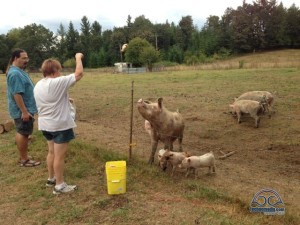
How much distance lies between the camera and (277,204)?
527 centimetres

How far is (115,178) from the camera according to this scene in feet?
18.5

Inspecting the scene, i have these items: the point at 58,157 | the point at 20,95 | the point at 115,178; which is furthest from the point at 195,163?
the point at 20,95

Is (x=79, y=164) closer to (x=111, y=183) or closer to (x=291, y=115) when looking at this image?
(x=111, y=183)

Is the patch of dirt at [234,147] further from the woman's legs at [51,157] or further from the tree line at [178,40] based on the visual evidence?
the tree line at [178,40]

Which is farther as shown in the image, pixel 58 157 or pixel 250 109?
pixel 250 109

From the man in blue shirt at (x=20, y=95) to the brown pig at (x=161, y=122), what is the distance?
7.59ft

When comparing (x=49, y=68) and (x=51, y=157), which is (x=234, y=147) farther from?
(x=49, y=68)

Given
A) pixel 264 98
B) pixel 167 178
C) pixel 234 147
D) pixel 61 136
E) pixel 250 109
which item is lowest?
pixel 234 147

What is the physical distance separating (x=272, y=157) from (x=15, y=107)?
6242 millimetres

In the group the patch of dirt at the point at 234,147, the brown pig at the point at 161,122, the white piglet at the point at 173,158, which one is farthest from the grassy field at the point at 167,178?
the brown pig at the point at 161,122

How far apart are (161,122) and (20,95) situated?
2.95 m

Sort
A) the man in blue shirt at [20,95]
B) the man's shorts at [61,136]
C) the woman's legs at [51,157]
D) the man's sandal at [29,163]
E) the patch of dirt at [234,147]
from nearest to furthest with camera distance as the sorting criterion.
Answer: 1. the man's shorts at [61,136]
2. the woman's legs at [51,157]
3. the patch of dirt at [234,147]
4. the man in blue shirt at [20,95]
5. the man's sandal at [29,163]

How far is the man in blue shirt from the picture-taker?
6742 mm

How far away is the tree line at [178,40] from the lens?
6034 centimetres
